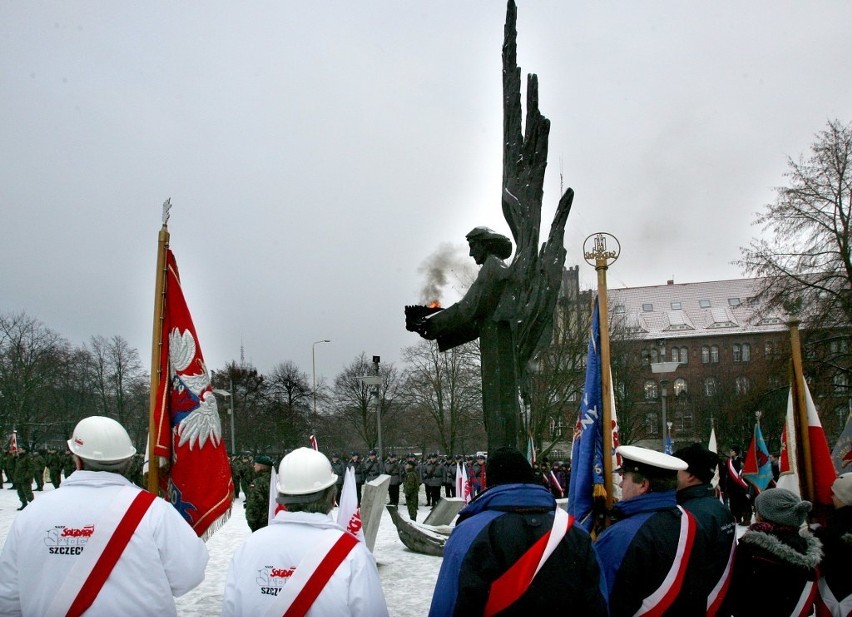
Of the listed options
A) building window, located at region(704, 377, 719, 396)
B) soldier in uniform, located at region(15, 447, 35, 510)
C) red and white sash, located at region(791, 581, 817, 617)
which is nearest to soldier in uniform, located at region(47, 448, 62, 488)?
soldier in uniform, located at region(15, 447, 35, 510)

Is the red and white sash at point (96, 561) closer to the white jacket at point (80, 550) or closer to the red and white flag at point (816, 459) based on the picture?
the white jacket at point (80, 550)

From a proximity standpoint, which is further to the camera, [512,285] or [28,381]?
[28,381]

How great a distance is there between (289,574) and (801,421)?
155 inches

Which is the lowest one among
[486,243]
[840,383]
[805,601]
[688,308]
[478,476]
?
[478,476]

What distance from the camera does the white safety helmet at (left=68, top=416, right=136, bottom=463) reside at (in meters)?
3.40

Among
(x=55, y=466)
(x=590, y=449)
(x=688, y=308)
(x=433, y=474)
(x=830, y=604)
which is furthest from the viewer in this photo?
(x=688, y=308)

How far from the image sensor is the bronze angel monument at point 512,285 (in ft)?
23.7

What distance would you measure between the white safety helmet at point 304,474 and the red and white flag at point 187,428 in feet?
6.97

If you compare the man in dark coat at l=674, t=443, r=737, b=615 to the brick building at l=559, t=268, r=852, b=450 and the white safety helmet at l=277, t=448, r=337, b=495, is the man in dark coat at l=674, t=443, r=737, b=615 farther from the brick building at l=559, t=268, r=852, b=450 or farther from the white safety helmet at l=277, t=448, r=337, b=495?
the brick building at l=559, t=268, r=852, b=450

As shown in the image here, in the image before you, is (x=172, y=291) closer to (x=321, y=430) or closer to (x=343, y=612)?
(x=343, y=612)

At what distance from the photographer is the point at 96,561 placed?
10.3ft

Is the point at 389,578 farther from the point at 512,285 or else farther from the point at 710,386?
the point at 710,386

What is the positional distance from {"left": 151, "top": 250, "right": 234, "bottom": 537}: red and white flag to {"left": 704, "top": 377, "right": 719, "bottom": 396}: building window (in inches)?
1981

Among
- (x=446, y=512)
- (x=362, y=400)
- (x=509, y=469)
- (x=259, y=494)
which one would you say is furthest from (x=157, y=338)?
(x=362, y=400)
